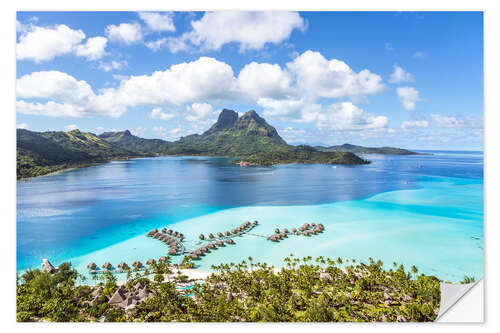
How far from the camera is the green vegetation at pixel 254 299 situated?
15.3 feet

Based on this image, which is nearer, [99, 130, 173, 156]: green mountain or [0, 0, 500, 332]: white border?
[0, 0, 500, 332]: white border

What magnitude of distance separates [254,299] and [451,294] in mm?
4331

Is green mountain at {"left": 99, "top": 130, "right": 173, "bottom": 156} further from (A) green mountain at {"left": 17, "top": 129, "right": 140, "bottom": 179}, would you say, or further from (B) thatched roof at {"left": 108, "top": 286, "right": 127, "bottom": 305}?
(B) thatched roof at {"left": 108, "top": 286, "right": 127, "bottom": 305}

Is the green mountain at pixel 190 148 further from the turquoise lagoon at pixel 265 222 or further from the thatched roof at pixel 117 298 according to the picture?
the thatched roof at pixel 117 298

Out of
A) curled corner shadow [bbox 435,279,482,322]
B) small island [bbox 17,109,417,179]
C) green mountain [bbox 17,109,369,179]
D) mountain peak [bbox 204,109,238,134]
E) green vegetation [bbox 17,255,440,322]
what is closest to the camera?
green vegetation [bbox 17,255,440,322]

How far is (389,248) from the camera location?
27.8 ft

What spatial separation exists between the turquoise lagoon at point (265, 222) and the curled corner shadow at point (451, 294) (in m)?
2.01

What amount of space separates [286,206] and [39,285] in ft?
39.7

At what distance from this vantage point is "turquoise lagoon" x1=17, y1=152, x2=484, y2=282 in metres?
8.03

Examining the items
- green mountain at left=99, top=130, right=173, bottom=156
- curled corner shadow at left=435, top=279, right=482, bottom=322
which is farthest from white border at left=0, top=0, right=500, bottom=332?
green mountain at left=99, top=130, right=173, bottom=156

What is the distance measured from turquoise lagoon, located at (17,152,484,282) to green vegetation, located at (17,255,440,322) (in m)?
1.56
